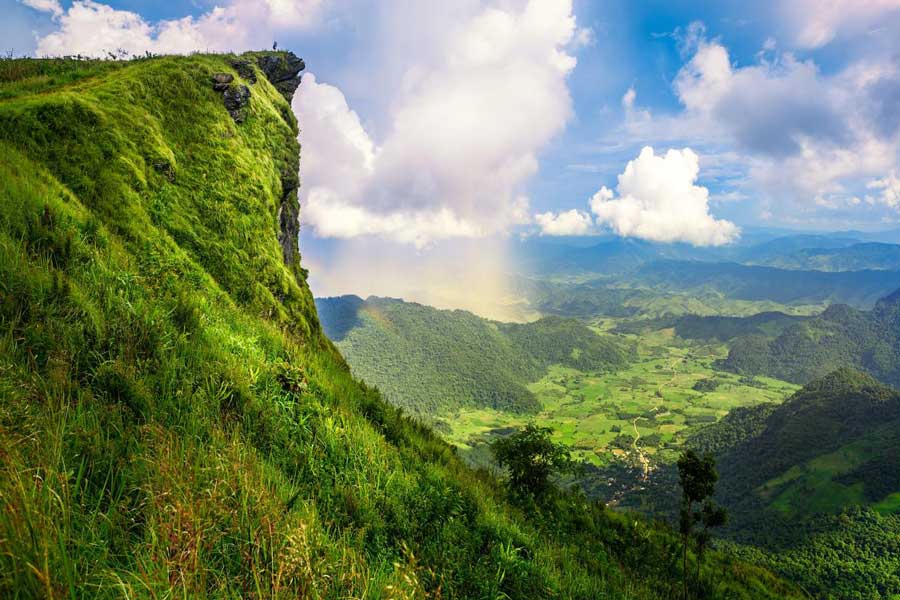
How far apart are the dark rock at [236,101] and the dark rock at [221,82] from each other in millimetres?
270

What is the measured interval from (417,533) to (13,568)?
4.26 m

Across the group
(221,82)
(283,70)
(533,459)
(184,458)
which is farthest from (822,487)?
(221,82)

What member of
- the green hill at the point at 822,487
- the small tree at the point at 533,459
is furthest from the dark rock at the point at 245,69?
the green hill at the point at 822,487

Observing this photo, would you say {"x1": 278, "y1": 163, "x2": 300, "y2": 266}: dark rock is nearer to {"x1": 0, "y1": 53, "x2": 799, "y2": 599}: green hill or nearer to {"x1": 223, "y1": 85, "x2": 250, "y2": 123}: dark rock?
{"x1": 223, "y1": 85, "x2": 250, "y2": 123}: dark rock

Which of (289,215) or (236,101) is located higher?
(236,101)

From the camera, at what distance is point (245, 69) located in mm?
33156

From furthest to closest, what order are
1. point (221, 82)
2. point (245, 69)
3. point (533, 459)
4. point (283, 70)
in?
point (283, 70) < point (245, 69) < point (221, 82) < point (533, 459)

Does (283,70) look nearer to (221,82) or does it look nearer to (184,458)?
(221,82)

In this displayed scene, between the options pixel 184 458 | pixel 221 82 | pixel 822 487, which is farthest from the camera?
pixel 822 487

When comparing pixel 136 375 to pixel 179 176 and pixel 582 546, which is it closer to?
pixel 582 546

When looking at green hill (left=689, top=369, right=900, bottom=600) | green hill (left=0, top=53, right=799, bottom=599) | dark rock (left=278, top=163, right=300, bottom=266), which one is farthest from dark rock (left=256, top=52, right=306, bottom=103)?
green hill (left=689, top=369, right=900, bottom=600)

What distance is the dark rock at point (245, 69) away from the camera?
32.5m

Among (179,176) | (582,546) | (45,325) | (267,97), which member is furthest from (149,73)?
(582,546)

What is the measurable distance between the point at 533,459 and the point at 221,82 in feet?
99.1
